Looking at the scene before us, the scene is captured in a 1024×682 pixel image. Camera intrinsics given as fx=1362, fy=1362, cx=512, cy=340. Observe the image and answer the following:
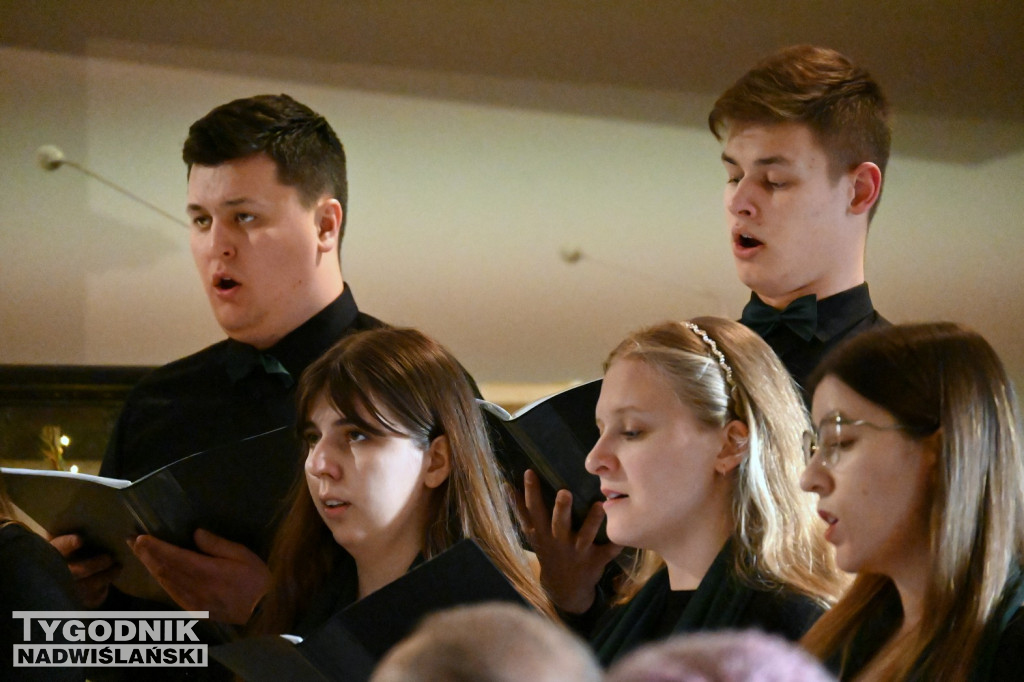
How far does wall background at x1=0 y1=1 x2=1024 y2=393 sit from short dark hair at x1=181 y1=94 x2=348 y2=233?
1.79ft

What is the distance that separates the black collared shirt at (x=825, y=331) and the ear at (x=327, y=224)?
979 mm

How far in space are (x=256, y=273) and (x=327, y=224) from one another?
174 millimetres

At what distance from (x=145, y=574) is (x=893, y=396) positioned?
4.37 feet

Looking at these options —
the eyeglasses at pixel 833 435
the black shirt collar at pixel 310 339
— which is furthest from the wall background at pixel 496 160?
the eyeglasses at pixel 833 435

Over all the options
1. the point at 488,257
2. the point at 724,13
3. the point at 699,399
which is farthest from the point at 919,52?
the point at 699,399

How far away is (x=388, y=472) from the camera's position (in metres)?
1.91

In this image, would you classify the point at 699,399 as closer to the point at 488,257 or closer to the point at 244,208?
the point at 244,208

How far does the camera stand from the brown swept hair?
1920mm

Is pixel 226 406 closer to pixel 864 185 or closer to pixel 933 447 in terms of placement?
pixel 864 185

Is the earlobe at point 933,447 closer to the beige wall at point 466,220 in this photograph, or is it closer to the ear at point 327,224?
the ear at point 327,224

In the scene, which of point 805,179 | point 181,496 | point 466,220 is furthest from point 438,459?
point 466,220

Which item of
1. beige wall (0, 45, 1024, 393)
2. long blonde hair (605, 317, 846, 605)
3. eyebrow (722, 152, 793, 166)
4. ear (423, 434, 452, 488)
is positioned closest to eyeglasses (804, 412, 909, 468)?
long blonde hair (605, 317, 846, 605)

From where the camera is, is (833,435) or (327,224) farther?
(327,224)

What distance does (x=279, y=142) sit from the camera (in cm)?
267
